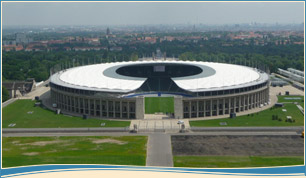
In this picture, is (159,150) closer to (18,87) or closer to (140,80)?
(140,80)

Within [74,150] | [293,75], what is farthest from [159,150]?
[293,75]


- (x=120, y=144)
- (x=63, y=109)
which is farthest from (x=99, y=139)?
(x=63, y=109)

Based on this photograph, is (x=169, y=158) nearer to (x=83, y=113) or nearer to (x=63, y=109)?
(x=83, y=113)

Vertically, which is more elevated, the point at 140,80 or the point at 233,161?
the point at 140,80

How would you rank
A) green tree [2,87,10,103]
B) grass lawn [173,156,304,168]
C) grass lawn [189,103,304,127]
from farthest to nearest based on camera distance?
green tree [2,87,10,103], grass lawn [189,103,304,127], grass lawn [173,156,304,168]

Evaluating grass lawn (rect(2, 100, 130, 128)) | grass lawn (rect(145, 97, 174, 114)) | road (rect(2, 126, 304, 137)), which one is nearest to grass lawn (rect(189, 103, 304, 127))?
road (rect(2, 126, 304, 137))

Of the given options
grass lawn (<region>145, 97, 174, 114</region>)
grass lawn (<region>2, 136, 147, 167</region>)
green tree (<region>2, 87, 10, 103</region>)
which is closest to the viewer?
grass lawn (<region>2, 136, 147, 167</region>)

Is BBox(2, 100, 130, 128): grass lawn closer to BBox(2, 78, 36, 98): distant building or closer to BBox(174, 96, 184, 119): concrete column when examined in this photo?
BBox(174, 96, 184, 119): concrete column
